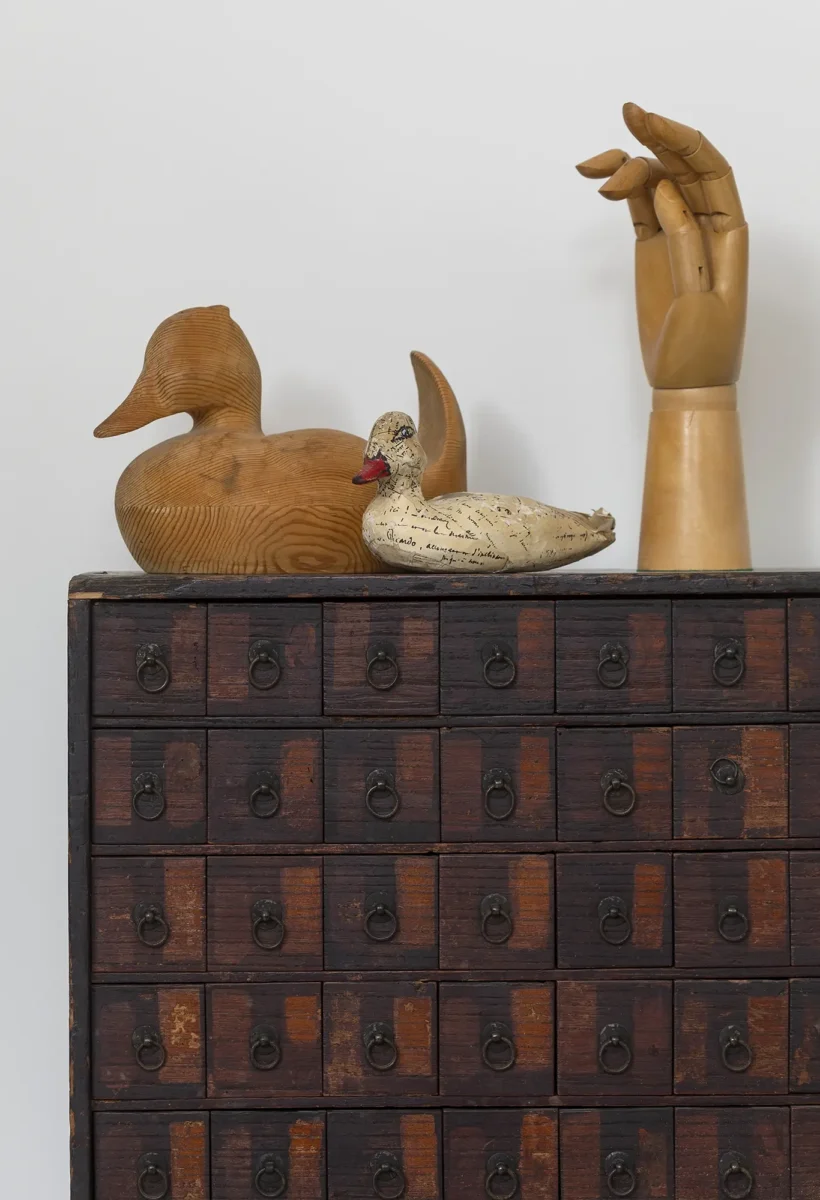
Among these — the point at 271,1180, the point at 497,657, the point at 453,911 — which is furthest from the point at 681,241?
the point at 271,1180

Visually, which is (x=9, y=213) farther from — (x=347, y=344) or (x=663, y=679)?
(x=663, y=679)

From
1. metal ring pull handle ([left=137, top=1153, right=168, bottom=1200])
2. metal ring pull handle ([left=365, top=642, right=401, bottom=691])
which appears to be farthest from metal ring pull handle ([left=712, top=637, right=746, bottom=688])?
metal ring pull handle ([left=137, top=1153, right=168, bottom=1200])

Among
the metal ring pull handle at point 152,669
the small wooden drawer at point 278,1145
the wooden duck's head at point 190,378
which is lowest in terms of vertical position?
the small wooden drawer at point 278,1145

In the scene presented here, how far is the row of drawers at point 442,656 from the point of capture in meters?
1.83

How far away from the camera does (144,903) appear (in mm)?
1838

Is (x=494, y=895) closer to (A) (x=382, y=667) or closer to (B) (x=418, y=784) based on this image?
(B) (x=418, y=784)

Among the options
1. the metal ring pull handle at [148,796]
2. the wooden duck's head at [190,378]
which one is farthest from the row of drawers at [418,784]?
the wooden duck's head at [190,378]

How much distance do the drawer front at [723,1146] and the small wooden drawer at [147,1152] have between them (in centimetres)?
68

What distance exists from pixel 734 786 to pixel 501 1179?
2.12 feet

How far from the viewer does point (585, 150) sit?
7.74 ft

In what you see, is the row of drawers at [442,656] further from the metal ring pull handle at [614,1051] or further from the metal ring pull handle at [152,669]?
the metal ring pull handle at [614,1051]

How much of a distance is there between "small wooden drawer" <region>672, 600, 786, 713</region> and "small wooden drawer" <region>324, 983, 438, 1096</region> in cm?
57

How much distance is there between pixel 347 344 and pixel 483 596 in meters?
0.75

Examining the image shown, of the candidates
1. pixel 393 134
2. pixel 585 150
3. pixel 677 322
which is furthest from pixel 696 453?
pixel 393 134
